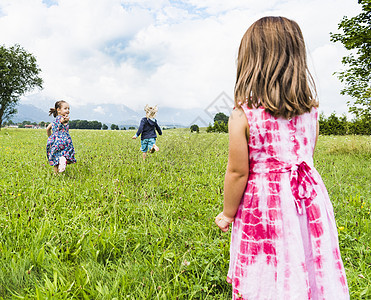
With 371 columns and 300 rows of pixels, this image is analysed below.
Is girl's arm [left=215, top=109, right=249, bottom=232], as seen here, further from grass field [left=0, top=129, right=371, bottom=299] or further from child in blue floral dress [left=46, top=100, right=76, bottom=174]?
child in blue floral dress [left=46, top=100, right=76, bottom=174]

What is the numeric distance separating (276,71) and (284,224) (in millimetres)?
970

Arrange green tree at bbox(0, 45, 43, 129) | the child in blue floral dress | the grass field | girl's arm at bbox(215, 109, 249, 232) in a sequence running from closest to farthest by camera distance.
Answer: girl's arm at bbox(215, 109, 249, 232), the grass field, the child in blue floral dress, green tree at bbox(0, 45, 43, 129)

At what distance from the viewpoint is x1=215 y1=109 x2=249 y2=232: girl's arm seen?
1570 mm

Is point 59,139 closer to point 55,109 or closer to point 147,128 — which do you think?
point 55,109

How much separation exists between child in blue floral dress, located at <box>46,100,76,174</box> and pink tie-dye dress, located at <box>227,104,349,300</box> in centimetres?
589

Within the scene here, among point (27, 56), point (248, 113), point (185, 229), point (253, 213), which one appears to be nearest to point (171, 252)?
point (185, 229)

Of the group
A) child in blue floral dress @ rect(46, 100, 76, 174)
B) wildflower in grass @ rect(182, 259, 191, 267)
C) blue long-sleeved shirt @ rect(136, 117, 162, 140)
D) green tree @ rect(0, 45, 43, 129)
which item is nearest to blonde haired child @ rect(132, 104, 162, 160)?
blue long-sleeved shirt @ rect(136, 117, 162, 140)

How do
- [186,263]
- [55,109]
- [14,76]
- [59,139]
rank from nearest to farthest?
[186,263]
[59,139]
[55,109]
[14,76]

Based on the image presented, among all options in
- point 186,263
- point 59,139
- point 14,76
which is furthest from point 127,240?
point 14,76

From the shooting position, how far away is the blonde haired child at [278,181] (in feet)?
5.21

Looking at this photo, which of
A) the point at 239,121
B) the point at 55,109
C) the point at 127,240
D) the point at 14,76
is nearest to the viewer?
the point at 239,121

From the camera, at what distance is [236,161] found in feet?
5.25

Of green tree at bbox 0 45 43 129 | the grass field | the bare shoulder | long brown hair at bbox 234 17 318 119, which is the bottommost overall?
the grass field

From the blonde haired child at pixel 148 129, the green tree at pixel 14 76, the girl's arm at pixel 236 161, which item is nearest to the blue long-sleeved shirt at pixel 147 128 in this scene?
the blonde haired child at pixel 148 129
